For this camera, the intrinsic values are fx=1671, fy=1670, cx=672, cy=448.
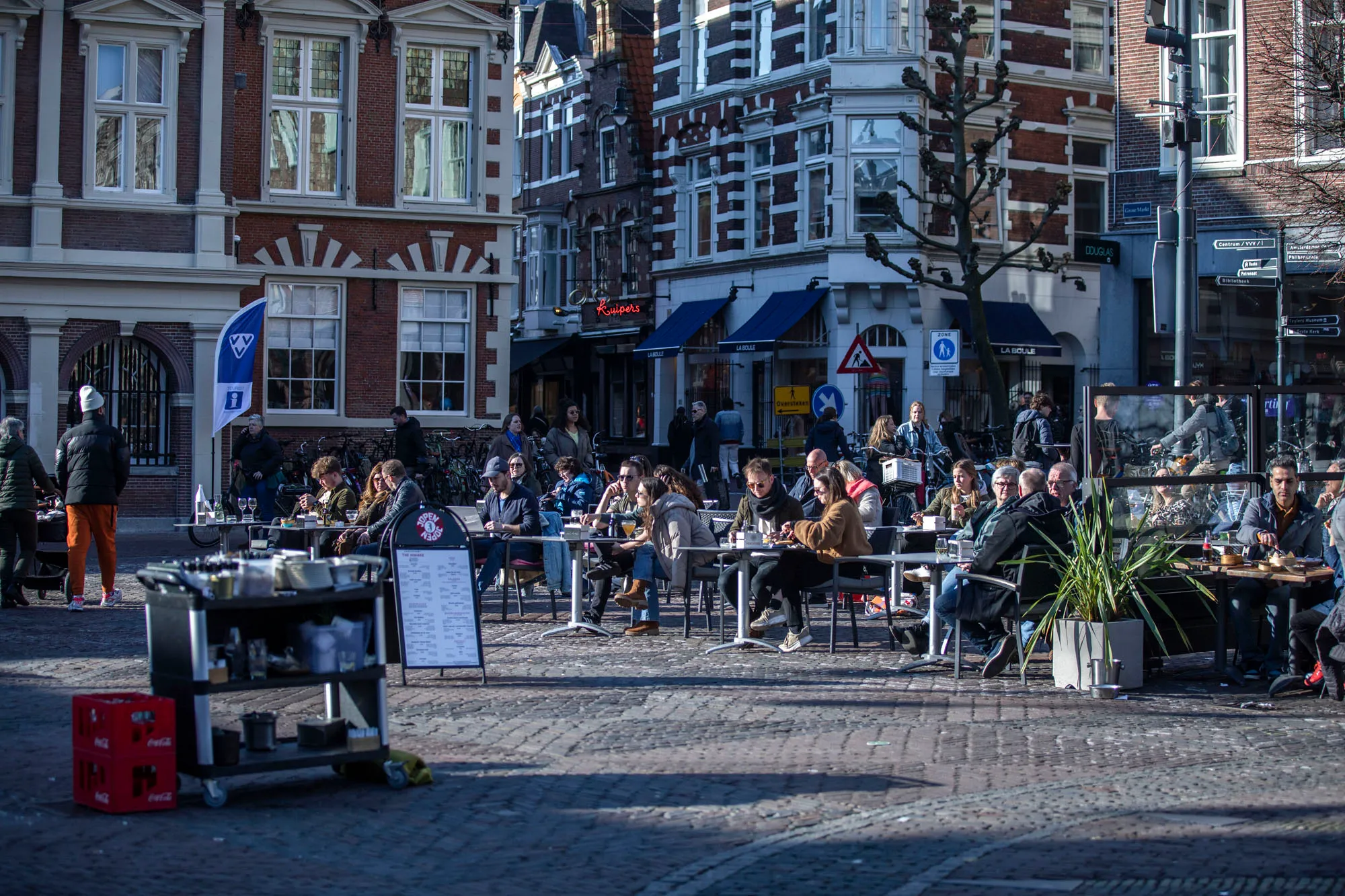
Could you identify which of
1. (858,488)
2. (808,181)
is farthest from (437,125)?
(858,488)

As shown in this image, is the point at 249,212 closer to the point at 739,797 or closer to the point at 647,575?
the point at 647,575

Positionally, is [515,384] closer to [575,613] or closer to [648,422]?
[648,422]

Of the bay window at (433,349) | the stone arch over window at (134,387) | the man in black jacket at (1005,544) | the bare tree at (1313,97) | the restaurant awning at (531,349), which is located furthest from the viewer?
the restaurant awning at (531,349)

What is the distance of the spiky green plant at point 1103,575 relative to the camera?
1080cm

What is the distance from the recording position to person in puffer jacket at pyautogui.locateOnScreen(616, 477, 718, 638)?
13266mm

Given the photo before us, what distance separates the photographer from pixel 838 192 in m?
35.4

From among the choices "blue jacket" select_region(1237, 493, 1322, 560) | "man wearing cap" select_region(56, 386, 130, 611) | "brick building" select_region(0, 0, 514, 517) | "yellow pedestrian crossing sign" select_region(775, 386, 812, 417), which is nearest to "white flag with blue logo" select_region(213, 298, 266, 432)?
"brick building" select_region(0, 0, 514, 517)

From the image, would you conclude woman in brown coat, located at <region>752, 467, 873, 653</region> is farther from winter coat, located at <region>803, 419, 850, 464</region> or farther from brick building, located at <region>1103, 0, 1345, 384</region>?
brick building, located at <region>1103, 0, 1345, 384</region>

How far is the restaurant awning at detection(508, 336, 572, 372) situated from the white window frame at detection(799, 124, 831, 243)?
11.1 m

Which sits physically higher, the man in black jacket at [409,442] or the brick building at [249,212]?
the brick building at [249,212]

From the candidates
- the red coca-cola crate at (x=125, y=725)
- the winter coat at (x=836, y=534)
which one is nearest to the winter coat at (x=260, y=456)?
the winter coat at (x=836, y=534)

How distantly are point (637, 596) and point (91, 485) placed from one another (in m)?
5.00

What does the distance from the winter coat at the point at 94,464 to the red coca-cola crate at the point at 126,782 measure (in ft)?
25.3

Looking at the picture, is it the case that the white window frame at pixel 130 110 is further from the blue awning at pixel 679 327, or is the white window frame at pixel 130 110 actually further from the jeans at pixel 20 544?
the blue awning at pixel 679 327
